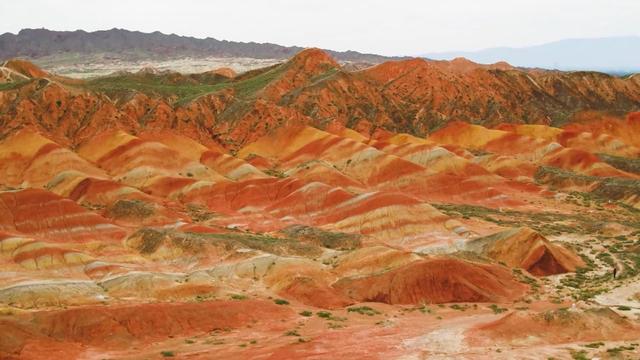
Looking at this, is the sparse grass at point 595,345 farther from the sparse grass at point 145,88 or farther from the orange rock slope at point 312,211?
the sparse grass at point 145,88

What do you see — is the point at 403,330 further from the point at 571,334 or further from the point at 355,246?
the point at 355,246

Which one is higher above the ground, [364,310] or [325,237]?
[364,310]

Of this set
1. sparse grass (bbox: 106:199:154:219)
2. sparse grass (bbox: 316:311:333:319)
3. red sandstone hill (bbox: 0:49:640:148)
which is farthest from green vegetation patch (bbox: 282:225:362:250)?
red sandstone hill (bbox: 0:49:640:148)

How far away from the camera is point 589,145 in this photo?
125250 millimetres

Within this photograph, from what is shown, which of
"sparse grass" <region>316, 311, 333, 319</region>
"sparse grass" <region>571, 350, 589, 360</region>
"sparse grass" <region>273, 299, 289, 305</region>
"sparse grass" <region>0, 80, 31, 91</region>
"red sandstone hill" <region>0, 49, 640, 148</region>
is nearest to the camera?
"sparse grass" <region>571, 350, 589, 360</region>

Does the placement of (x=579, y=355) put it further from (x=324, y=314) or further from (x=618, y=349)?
(x=324, y=314)

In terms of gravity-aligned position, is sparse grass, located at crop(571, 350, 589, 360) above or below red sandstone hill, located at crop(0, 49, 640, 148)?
below

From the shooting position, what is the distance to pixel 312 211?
81.7 metres

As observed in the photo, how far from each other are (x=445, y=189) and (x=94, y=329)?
Result: 65166mm

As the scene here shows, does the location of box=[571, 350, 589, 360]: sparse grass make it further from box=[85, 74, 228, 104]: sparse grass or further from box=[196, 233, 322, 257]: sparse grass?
box=[85, 74, 228, 104]: sparse grass

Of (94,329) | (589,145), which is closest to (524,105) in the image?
(589,145)

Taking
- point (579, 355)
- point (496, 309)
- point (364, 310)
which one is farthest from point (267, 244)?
point (579, 355)

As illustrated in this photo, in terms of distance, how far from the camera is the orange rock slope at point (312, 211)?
128 ft

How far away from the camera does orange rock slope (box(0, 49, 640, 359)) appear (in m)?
39.1
